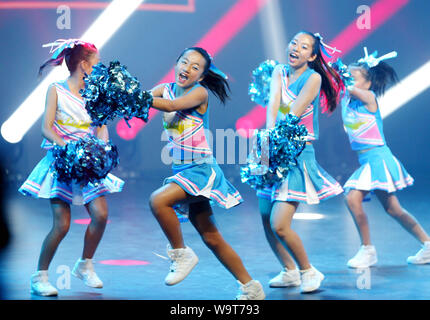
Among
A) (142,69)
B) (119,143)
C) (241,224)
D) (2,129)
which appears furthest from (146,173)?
(241,224)

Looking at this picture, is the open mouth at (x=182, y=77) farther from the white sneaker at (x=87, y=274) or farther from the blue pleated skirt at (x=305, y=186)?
the white sneaker at (x=87, y=274)

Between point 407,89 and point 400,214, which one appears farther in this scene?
point 407,89

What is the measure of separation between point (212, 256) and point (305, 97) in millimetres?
1605

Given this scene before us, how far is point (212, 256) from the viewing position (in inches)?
196

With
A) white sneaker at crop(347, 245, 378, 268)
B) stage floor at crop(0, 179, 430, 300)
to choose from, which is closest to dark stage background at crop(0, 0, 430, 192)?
stage floor at crop(0, 179, 430, 300)

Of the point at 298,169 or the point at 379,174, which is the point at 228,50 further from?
the point at 298,169

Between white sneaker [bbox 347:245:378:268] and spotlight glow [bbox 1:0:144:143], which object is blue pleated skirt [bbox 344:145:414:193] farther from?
spotlight glow [bbox 1:0:144:143]

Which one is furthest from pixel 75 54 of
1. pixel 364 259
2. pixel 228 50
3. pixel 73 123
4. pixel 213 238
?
pixel 228 50

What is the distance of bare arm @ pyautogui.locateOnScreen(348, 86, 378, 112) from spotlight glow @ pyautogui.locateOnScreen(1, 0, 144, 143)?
569 cm

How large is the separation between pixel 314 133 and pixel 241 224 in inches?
101

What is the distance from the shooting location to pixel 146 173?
34.1 ft

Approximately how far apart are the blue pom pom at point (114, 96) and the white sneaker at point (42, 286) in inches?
40.6

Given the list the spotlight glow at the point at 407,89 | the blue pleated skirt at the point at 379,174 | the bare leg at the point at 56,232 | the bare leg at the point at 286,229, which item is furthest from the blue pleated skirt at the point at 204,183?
the spotlight glow at the point at 407,89

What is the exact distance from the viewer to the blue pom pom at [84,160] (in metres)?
3.58
